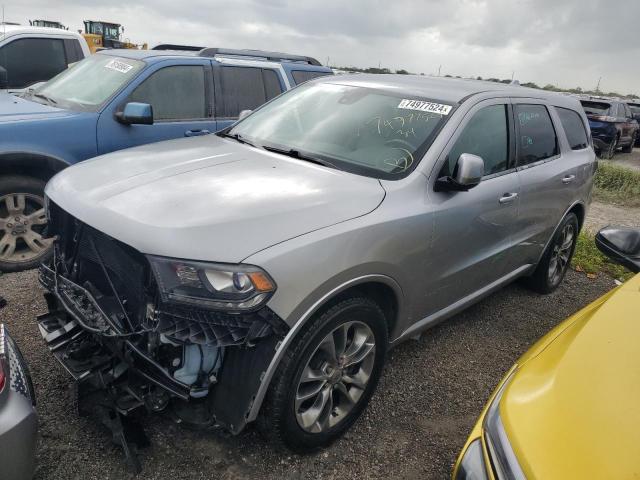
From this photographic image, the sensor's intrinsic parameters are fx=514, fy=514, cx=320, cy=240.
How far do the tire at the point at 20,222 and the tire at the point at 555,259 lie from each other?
13.7 ft

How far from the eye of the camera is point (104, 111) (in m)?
4.43

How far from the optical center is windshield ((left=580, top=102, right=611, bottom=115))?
1515cm

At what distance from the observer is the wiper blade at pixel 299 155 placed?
2.92 metres

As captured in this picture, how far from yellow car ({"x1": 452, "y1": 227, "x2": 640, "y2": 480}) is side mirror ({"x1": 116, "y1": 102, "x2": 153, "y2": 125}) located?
356cm

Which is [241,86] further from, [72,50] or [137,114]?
[72,50]

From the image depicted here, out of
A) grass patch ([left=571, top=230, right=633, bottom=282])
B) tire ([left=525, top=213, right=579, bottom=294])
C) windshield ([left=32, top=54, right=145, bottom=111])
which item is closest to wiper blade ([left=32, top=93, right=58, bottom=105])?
windshield ([left=32, top=54, right=145, bottom=111])

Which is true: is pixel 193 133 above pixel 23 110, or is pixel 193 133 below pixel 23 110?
below

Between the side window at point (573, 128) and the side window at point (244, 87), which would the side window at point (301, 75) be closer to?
the side window at point (244, 87)

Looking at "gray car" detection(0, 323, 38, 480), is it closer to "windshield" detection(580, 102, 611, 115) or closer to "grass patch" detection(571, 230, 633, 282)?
"grass patch" detection(571, 230, 633, 282)

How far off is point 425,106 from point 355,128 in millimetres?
451

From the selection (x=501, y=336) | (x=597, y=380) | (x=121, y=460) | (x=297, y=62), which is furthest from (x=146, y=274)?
(x=297, y=62)

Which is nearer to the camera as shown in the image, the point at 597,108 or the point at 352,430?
the point at 352,430

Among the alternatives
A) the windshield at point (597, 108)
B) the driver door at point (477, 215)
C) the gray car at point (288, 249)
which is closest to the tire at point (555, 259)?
the driver door at point (477, 215)

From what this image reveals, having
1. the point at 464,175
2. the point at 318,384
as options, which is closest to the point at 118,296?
the point at 318,384
